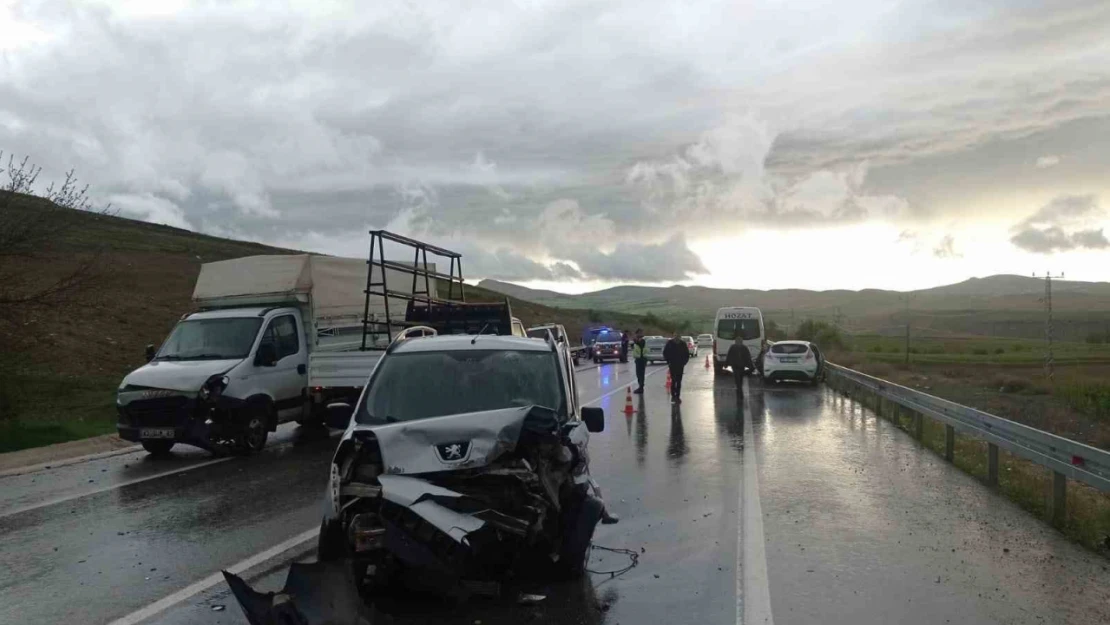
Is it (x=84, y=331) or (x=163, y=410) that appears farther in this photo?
(x=84, y=331)

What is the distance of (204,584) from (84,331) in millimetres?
32965

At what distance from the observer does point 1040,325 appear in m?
130

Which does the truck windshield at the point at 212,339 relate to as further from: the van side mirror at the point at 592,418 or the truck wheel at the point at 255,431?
the van side mirror at the point at 592,418

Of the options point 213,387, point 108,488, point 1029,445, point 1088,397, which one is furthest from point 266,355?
point 1088,397

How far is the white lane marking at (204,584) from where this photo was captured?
5.80 m

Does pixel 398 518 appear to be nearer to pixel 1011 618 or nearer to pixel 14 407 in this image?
pixel 1011 618

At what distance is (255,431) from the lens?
1396cm

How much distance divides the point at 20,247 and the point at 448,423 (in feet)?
44.7

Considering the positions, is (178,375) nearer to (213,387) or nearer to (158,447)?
(213,387)

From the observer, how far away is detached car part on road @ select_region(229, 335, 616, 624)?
18.2ft

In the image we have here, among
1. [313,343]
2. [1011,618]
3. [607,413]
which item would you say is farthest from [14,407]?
[1011,618]

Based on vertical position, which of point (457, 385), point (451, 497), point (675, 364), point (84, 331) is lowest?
point (451, 497)

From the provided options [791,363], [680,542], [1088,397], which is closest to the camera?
[680,542]

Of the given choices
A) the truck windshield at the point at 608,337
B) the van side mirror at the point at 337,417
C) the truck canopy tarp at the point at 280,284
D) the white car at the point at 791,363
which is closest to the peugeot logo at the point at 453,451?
the van side mirror at the point at 337,417
